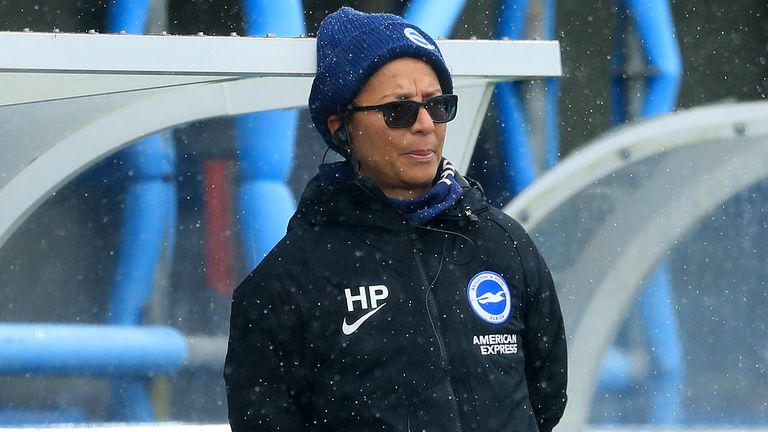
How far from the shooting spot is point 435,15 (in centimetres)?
376

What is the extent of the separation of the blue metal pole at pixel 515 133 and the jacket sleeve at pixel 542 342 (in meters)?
1.74

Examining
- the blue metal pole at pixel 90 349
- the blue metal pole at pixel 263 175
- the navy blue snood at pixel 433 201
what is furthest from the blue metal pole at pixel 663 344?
the navy blue snood at pixel 433 201

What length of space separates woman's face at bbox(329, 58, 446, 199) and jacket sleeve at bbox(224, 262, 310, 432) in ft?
0.80

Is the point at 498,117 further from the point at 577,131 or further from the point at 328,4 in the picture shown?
the point at 328,4

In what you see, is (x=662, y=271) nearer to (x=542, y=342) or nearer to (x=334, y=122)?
(x=542, y=342)

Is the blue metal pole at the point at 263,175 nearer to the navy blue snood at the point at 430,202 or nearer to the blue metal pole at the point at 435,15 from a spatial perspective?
the blue metal pole at the point at 435,15

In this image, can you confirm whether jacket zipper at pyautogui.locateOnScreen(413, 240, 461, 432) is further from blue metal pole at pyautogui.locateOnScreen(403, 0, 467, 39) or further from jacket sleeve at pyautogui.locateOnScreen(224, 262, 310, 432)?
blue metal pole at pyautogui.locateOnScreen(403, 0, 467, 39)

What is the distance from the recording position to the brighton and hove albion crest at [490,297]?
1882 millimetres

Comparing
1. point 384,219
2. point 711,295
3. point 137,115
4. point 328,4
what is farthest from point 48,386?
point 711,295

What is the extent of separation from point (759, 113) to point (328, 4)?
1511mm

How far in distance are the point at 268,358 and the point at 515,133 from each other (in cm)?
211

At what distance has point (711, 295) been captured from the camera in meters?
4.14

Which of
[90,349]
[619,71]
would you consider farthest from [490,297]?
[619,71]

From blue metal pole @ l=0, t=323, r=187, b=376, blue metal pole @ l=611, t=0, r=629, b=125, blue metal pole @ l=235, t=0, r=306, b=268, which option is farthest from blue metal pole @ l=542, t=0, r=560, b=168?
blue metal pole @ l=0, t=323, r=187, b=376
